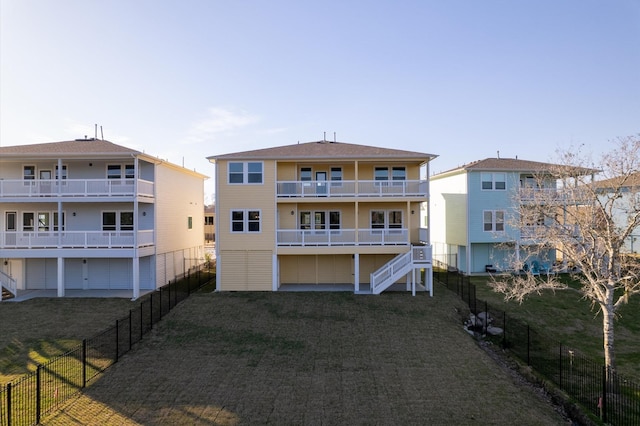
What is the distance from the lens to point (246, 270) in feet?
73.2

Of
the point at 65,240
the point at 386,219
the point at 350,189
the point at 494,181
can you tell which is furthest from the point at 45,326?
the point at 494,181

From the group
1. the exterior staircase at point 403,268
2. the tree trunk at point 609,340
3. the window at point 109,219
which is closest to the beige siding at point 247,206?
the exterior staircase at point 403,268

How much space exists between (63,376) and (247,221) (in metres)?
12.4

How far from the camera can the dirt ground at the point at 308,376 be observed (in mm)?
9078

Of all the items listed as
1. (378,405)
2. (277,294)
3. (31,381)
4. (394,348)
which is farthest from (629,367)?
(31,381)

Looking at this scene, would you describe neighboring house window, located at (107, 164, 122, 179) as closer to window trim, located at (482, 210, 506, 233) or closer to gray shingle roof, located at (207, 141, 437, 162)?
gray shingle roof, located at (207, 141, 437, 162)

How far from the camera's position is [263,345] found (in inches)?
545

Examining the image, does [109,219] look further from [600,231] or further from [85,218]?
[600,231]

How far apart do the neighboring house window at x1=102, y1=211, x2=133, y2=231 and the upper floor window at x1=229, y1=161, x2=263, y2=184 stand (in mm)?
6854

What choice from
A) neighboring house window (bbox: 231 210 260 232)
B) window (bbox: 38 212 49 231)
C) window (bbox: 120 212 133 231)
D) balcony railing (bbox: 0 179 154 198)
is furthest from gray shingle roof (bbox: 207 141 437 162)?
window (bbox: 38 212 49 231)

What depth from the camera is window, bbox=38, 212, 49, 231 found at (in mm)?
23234

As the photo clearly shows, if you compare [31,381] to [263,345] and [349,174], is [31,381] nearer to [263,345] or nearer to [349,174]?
[263,345]

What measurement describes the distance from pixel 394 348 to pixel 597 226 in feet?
26.2

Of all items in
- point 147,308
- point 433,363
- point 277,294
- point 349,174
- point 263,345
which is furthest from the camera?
point 349,174
